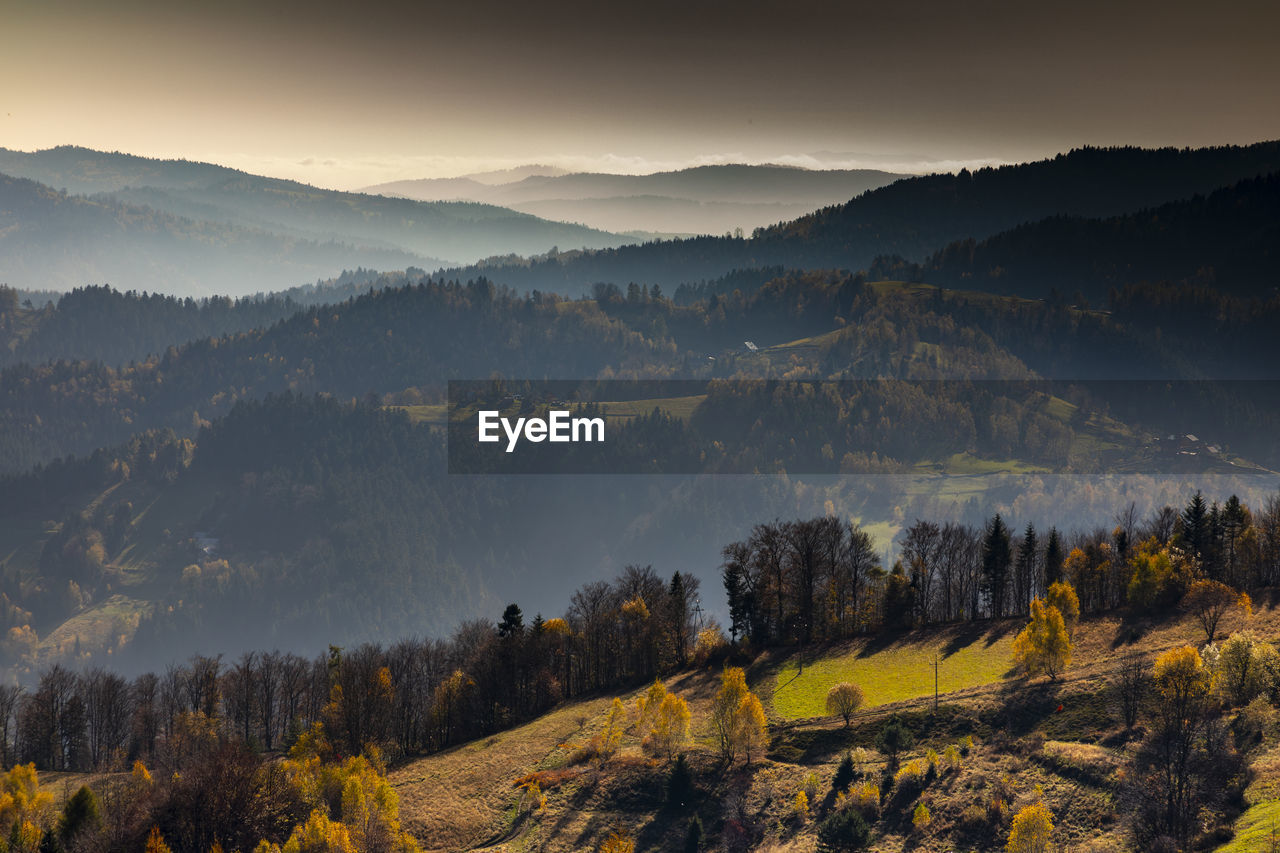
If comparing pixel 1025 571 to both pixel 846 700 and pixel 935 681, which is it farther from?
pixel 846 700

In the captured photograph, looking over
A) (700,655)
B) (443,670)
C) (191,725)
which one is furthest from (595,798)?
(191,725)

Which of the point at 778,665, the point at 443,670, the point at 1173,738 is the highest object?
the point at 1173,738

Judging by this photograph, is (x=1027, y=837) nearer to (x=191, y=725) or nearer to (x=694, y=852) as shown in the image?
(x=694, y=852)

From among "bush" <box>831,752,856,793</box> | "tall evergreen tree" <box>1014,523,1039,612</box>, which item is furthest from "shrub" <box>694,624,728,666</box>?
"tall evergreen tree" <box>1014,523,1039,612</box>

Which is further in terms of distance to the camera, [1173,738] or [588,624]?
[588,624]

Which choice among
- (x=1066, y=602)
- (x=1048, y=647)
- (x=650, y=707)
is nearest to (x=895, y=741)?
(x=1048, y=647)

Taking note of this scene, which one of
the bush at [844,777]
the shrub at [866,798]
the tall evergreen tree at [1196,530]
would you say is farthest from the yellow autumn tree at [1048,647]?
the tall evergreen tree at [1196,530]

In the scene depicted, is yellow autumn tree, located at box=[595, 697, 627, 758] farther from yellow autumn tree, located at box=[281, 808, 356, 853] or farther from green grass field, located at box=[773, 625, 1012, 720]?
yellow autumn tree, located at box=[281, 808, 356, 853]
